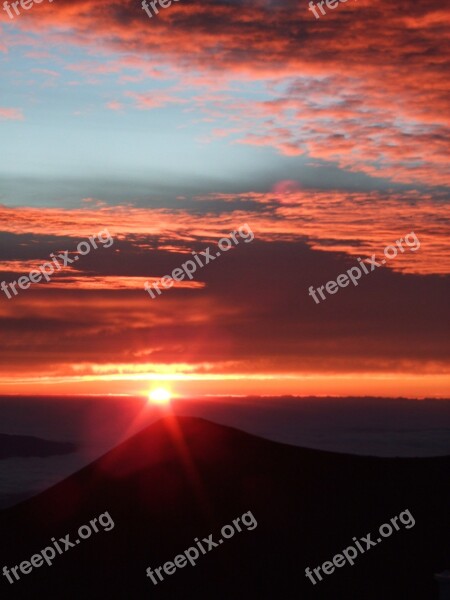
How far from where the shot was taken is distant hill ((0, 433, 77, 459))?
116750 millimetres

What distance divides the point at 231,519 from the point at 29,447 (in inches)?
3997

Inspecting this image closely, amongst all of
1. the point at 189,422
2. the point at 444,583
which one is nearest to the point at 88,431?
the point at 189,422

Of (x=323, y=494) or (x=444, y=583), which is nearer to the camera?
(x=444, y=583)

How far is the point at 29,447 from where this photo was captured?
405 feet

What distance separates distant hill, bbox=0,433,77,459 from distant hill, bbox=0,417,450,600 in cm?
8683

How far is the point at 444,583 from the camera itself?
56.5ft

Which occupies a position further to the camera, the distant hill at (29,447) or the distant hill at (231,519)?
the distant hill at (29,447)

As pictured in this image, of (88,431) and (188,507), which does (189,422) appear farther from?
(88,431)

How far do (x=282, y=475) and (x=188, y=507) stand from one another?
3.13 meters

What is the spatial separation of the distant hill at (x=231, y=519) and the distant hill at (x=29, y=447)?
8683cm

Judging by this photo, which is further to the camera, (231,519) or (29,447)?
(29,447)

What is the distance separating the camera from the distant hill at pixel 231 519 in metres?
23.4

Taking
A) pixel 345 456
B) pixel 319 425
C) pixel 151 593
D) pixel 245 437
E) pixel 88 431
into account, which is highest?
pixel 88 431

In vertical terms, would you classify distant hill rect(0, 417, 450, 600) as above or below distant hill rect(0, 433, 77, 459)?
below
